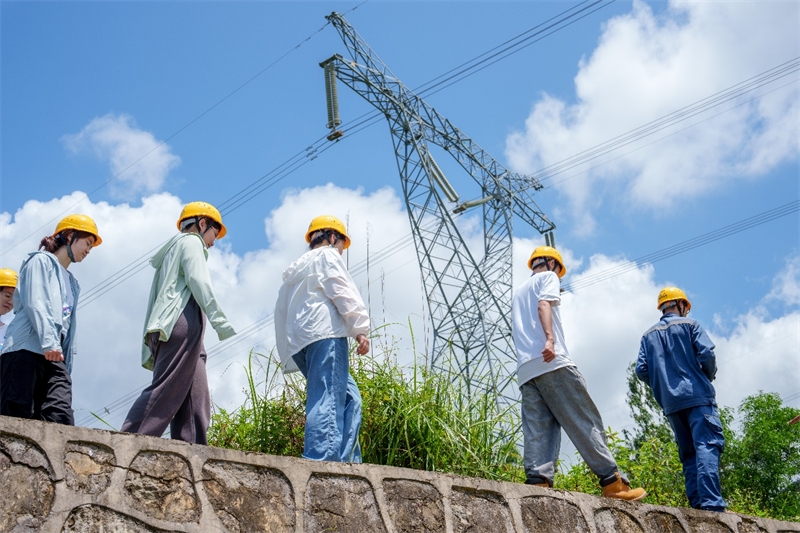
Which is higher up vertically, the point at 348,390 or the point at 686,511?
the point at 348,390

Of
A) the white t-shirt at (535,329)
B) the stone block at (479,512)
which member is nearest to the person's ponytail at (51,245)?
the stone block at (479,512)

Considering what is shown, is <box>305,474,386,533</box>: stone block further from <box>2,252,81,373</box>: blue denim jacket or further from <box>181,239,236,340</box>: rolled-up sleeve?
<box>2,252,81,373</box>: blue denim jacket

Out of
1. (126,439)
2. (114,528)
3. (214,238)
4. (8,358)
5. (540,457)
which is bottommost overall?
(114,528)

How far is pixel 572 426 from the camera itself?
4539mm

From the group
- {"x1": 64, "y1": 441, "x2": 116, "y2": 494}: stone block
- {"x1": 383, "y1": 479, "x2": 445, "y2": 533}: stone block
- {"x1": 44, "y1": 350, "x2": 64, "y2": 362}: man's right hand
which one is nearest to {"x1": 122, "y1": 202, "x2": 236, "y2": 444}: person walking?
{"x1": 44, "y1": 350, "x2": 64, "y2": 362}: man's right hand

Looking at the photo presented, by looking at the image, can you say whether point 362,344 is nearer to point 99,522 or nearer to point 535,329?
point 535,329

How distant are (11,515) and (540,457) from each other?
292 cm

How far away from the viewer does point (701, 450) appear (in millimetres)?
5008

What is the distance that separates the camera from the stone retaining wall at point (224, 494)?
264 cm

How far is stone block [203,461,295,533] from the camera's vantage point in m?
3.01

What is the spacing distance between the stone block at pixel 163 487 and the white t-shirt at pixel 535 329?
240 centimetres

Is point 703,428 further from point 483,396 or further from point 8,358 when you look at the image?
point 8,358

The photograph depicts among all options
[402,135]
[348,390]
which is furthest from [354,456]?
[402,135]

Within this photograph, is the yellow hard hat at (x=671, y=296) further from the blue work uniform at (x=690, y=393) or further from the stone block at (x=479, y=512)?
the stone block at (x=479, y=512)
